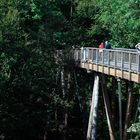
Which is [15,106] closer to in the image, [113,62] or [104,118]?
Answer: [104,118]

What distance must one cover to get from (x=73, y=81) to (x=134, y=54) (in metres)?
17.5

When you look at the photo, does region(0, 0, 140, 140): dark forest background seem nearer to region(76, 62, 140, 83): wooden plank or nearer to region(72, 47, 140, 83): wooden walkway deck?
region(72, 47, 140, 83): wooden walkway deck

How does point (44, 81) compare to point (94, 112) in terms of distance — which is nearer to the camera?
point (94, 112)

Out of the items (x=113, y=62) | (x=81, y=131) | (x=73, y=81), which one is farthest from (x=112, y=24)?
(x=113, y=62)

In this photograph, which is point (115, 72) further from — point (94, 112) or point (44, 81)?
point (44, 81)

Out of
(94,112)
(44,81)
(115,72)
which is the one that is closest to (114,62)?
(115,72)

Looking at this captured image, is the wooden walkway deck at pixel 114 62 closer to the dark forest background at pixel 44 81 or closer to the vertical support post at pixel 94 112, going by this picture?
the vertical support post at pixel 94 112

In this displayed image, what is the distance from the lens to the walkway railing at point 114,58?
64.0 feet

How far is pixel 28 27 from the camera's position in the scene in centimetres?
4000

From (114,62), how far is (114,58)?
20 cm

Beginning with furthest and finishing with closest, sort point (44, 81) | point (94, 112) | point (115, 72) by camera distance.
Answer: point (44, 81) → point (94, 112) → point (115, 72)

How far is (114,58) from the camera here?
2255cm

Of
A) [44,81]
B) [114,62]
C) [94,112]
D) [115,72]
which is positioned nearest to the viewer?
[115,72]

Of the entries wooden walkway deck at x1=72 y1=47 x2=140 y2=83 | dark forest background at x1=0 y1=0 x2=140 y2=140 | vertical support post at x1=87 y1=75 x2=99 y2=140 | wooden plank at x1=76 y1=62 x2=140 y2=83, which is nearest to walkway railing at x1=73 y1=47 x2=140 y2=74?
wooden walkway deck at x1=72 y1=47 x2=140 y2=83
